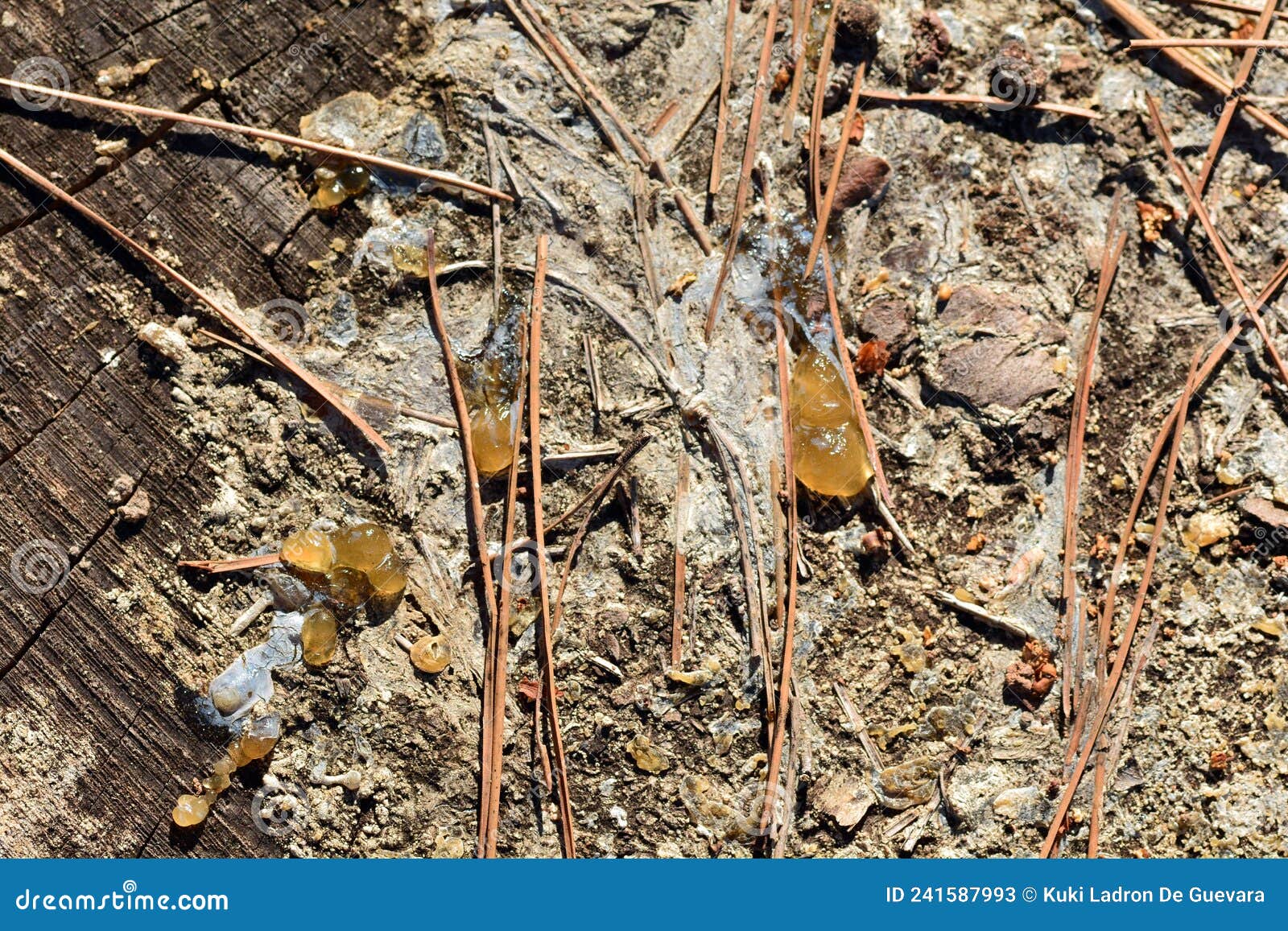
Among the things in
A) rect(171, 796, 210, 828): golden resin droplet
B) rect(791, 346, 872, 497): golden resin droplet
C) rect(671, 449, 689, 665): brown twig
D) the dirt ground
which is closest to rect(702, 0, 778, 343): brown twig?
the dirt ground

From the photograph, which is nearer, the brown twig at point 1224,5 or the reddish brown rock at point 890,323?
the reddish brown rock at point 890,323

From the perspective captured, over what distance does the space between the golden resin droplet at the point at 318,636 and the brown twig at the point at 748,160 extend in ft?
4.33

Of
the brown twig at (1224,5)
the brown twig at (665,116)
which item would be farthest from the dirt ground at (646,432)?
the brown twig at (1224,5)

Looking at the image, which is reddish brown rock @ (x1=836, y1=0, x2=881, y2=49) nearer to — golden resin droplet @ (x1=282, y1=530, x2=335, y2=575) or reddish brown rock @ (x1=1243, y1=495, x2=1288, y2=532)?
reddish brown rock @ (x1=1243, y1=495, x2=1288, y2=532)

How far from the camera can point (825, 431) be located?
7.86ft

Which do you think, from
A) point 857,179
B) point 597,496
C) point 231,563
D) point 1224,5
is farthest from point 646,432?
point 1224,5

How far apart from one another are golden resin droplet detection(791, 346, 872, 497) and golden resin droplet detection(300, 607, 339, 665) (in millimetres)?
1363

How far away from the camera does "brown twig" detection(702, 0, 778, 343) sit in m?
2.43

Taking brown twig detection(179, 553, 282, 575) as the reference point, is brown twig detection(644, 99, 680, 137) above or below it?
above

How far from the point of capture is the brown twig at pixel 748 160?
243 centimetres

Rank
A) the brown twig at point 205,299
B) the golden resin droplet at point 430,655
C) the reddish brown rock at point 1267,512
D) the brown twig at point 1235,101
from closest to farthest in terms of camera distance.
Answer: the brown twig at point 205,299 < the golden resin droplet at point 430,655 < the reddish brown rock at point 1267,512 < the brown twig at point 1235,101

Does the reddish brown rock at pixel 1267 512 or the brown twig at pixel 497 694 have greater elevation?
the brown twig at pixel 497 694

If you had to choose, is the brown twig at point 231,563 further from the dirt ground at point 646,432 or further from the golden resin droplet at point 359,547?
the golden resin droplet at point 359,547

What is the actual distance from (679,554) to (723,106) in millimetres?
1317
